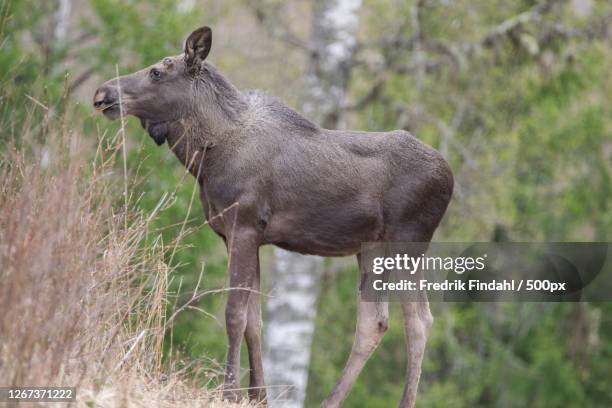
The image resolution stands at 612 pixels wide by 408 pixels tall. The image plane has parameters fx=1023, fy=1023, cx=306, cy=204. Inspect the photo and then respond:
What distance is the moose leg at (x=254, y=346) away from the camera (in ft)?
20.7

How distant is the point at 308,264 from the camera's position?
45.9 ft

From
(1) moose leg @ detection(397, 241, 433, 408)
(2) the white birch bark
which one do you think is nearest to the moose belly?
(1) moose leg @ detection(397, 241, 433, 408)

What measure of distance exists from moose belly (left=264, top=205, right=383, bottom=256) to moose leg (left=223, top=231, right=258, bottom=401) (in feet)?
0.54

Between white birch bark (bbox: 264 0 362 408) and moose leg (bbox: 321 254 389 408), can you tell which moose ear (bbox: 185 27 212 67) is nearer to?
moose leg (bbox: 321 254 389 408)

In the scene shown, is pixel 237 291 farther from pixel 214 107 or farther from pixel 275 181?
pixel 214 107

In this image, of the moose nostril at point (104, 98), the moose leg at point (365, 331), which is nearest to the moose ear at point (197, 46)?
the moose nostril at point (104, 98)

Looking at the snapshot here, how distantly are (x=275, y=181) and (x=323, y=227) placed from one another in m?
0.40

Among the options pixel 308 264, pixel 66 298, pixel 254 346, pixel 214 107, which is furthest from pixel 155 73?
pixel 308 264

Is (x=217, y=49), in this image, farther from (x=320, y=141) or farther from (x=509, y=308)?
(x=320, y=141)

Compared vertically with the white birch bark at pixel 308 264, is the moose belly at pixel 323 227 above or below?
below

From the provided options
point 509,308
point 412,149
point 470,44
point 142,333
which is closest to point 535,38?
point 470,44

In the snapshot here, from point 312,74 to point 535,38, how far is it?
377 cm

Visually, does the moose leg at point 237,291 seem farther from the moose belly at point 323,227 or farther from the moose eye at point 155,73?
the moose eye at point 155,73

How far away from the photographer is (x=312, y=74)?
14609 millimetres
